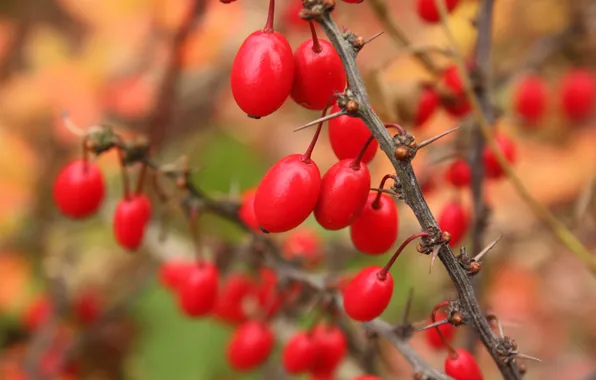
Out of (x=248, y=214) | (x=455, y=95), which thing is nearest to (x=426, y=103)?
(x=455, y=95)

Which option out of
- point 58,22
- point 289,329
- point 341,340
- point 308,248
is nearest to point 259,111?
point 341,340

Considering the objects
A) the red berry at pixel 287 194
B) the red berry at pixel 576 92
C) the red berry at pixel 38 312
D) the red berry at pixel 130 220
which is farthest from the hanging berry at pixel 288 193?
the red berry at pixel 576 92

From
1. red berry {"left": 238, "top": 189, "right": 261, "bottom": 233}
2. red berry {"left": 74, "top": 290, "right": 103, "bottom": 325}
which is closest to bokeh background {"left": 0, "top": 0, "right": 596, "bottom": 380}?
red berry {"left": 74, "top": 290, "right": 103, "bottom": 325}

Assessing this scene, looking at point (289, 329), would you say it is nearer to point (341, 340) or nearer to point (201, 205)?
point (341, 340)

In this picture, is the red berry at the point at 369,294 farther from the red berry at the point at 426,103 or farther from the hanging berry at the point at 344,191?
the red berry at the point at 426,103

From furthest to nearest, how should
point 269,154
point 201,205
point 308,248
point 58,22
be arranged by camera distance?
point 58,22 → point 269,154 → point 308,248 → point 201,205

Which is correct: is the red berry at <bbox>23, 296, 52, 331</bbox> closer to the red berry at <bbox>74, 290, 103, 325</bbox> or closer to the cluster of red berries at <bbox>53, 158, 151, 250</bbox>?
the red berry at <bbox>74, 290, 103, 325</bbox>

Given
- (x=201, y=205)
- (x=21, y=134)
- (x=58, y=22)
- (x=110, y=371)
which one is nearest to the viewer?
(x=201, y=205)

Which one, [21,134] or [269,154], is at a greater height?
[269,154]
